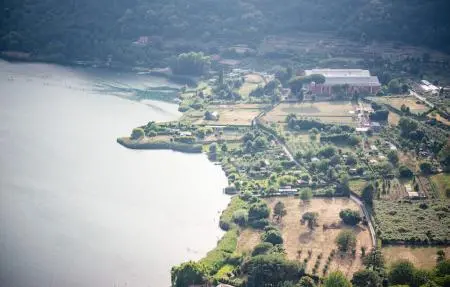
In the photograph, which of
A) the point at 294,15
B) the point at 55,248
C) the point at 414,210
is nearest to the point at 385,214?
the point at 414,210

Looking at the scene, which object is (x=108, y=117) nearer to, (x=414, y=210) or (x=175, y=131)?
(x=175, y=131)

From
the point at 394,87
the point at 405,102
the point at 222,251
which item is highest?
the point at 394,87

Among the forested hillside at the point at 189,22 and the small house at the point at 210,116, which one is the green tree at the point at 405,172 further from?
the forested hillside at the point at 189,22

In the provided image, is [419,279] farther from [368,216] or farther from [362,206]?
[362,206]

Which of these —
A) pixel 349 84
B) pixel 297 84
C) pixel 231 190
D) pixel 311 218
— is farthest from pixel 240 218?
pixel 349 84

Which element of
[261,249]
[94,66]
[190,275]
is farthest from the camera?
[94,66]
